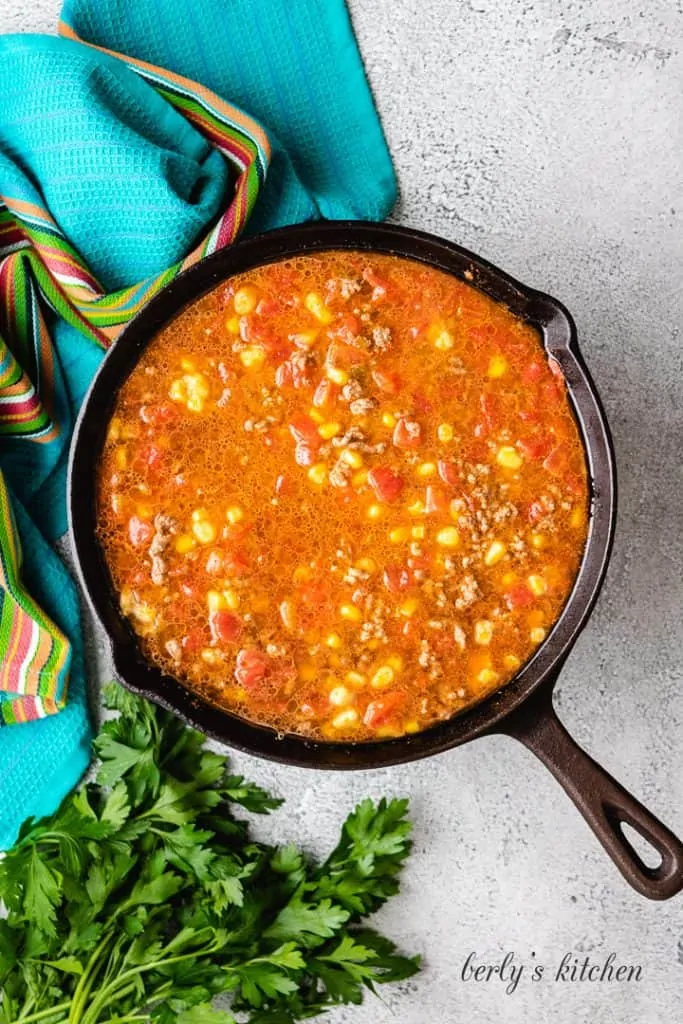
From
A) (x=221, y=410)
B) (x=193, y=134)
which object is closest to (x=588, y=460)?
(x=221, y=410)

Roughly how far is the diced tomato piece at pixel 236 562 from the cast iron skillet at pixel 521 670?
11.1 inches

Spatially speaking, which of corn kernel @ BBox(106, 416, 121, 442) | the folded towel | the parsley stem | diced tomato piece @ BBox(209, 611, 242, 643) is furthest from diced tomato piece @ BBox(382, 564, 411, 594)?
the parsley stem

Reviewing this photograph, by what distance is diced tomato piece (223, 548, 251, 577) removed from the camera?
2.26m

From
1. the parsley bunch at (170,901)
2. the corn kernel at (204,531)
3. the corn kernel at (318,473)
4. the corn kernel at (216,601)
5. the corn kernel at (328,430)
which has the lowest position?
the parsley bunch at (170,901)

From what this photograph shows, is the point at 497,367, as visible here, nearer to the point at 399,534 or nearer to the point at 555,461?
the point at 555,461

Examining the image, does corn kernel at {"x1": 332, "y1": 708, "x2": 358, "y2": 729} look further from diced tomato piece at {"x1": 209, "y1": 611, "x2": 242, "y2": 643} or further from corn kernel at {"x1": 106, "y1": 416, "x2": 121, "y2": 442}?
corn kernel at {"x1": 106, "y1": 416, "x2": 121, "y2": 442}

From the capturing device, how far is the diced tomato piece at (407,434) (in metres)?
2.25

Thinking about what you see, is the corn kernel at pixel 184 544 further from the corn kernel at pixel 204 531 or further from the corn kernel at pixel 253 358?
the corn kernel at pixel 253 358

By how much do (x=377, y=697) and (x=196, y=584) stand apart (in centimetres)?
50

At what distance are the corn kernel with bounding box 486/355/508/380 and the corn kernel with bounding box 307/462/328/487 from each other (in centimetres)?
45

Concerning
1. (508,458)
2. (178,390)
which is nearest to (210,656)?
(178,390)

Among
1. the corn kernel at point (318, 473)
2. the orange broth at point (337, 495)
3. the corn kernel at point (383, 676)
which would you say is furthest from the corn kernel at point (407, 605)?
the corn kernel at point (318, 473)

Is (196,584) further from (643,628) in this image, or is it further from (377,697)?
(643,628)

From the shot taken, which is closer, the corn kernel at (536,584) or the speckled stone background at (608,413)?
the corn kernel at (536,584)
